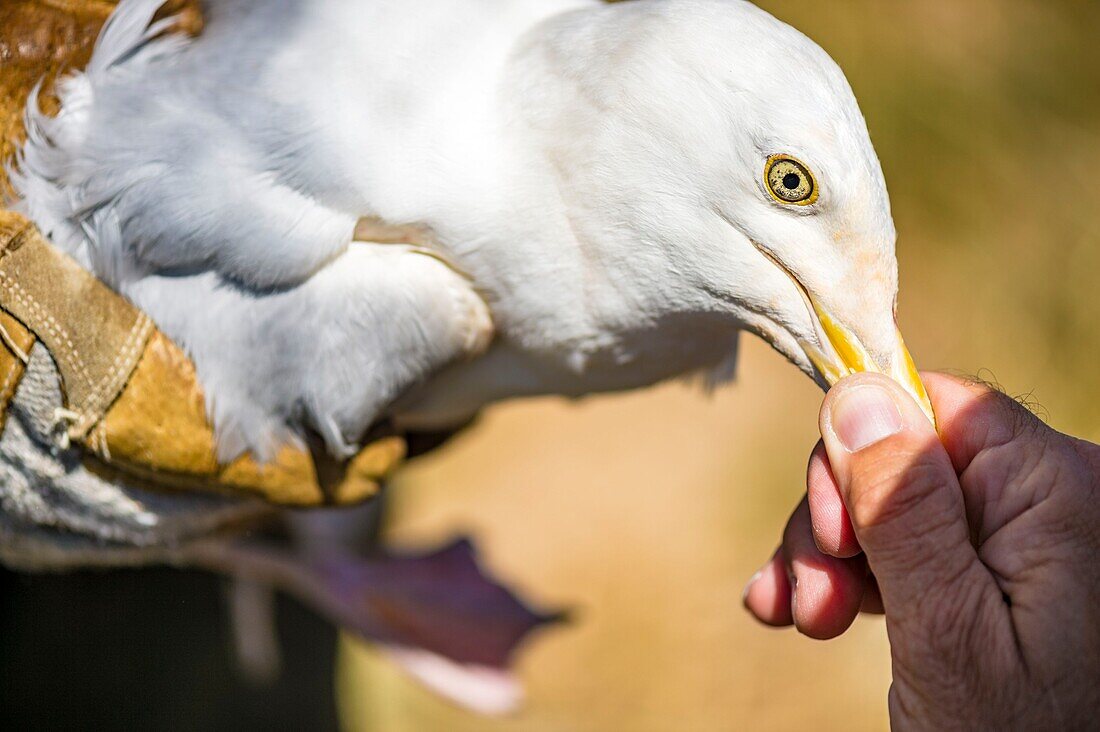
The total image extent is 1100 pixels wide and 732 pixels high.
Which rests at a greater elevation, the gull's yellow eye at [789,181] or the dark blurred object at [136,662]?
the gull's yellow eye at [789,181]

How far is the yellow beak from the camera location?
2.79 feet

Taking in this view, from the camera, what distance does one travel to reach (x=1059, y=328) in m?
2.22

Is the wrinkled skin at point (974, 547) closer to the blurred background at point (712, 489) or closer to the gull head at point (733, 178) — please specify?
the gull head at point (733, 178)

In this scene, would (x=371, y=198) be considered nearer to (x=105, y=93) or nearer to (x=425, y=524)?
(x=105, y=93)

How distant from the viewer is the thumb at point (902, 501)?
78 cm

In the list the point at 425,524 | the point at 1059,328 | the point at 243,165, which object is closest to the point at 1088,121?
the point at 1059,328

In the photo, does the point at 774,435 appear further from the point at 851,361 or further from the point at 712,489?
the point at 851,361

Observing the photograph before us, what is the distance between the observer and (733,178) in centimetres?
84

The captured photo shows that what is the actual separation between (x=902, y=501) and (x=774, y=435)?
1.38 metres

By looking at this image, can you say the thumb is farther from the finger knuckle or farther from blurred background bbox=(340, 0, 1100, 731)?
blurred background bbox=(340, 0, 1100, 731)

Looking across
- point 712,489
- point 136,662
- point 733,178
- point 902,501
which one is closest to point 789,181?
point 733,178

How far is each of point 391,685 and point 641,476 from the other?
64cm

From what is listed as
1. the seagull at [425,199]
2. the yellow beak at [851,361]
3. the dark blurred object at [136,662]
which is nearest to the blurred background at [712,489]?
the dark blurred object at [136,662]

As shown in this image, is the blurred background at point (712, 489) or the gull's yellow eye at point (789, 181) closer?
the gull's yellow eye at point (789, 181)
